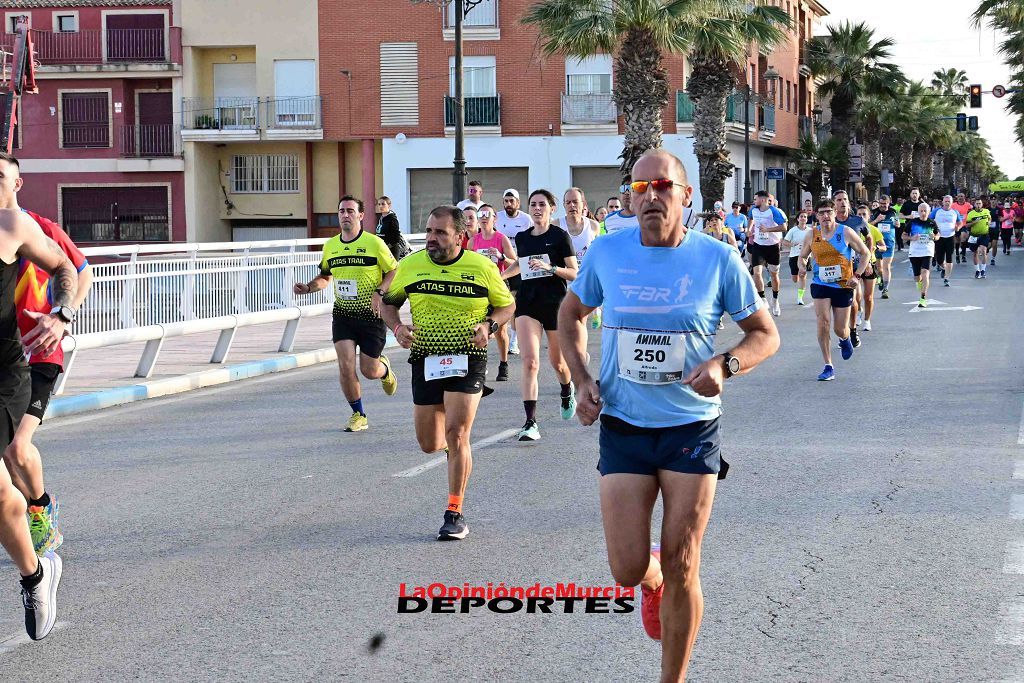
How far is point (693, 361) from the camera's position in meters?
4.69

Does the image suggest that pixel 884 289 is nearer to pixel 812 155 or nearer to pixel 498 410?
pixel 498 410

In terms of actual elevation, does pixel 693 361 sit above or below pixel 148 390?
above

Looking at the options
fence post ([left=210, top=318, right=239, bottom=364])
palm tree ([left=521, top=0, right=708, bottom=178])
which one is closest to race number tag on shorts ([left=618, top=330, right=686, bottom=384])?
fence post ([left=210, top=318, right=239, bottom=364])

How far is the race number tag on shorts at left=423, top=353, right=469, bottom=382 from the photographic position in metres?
7.64

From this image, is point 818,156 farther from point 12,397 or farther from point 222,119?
point 12,397

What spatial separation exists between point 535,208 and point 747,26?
102ft

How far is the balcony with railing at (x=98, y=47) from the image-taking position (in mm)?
48406

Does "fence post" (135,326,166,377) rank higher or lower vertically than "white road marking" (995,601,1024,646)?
higher

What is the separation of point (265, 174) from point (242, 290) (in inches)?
1250

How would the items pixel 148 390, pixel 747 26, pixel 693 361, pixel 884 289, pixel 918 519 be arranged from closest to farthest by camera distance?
pixel 693 361
pixel 918 519
pixel 148 390
pixel 884 289
pixel 747 26

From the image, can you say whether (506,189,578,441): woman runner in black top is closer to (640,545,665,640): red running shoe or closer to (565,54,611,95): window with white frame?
(640,545,665,640): red running shoe

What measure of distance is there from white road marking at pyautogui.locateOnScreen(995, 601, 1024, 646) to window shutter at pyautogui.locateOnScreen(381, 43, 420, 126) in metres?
43.9

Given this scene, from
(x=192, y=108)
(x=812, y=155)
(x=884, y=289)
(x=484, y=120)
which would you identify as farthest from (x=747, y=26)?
(x=812, y=155)

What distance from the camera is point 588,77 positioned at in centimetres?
4803
